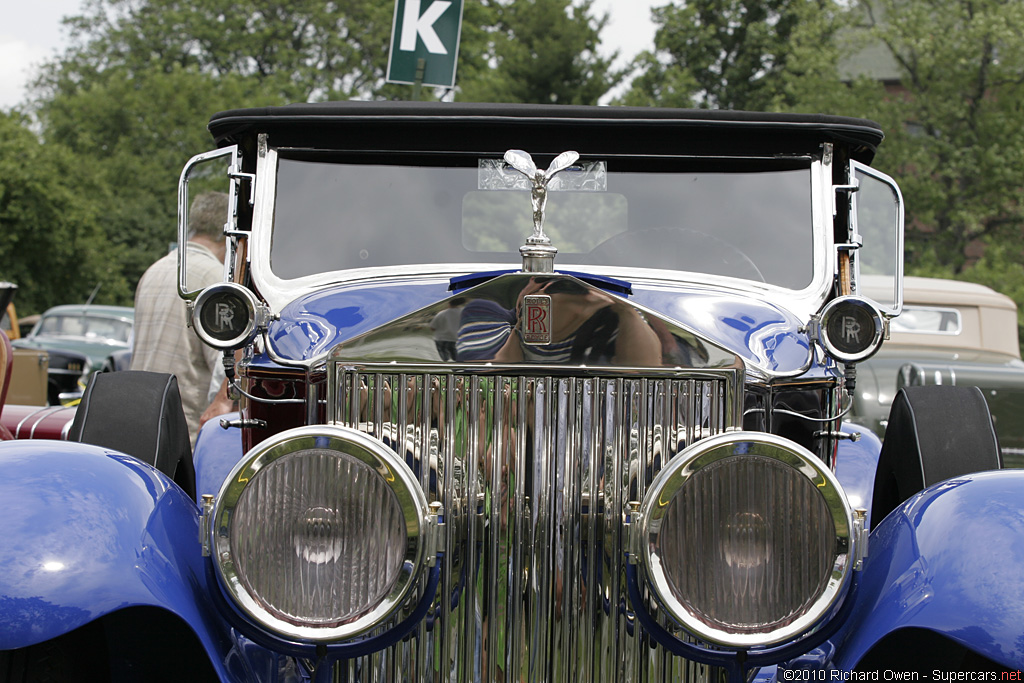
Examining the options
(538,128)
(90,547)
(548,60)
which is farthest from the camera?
(548,60)

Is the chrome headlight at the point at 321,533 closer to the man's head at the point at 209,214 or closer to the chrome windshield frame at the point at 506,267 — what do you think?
the chrome windshield frame at the point at 506,267

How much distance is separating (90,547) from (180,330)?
2.91m

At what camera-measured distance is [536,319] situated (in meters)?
2.25

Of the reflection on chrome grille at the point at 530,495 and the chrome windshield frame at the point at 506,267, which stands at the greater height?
the chrome windshield frame at the point at 506,267

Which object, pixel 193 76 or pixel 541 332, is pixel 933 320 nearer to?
pixel 541 332

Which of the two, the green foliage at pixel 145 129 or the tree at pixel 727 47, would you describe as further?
the green foliage at pixel 145 129

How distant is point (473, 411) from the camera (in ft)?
7.45

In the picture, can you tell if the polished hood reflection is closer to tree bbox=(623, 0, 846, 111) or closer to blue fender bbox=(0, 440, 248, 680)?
blue fender bbox=(0, 440, 248, 680)

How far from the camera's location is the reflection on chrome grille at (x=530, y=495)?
2.27 metres

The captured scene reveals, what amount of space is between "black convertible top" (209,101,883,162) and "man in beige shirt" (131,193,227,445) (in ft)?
5.22

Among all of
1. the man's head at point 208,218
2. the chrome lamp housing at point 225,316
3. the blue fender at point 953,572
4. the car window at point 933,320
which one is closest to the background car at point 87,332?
the man's head at point 208,218

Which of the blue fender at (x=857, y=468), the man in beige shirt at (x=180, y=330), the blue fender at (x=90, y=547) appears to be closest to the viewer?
the blue fender at (x=90, y=547)

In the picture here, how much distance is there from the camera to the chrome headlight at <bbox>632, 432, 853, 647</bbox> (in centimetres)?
208

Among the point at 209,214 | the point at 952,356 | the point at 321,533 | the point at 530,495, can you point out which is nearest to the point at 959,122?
the point at 952,356
